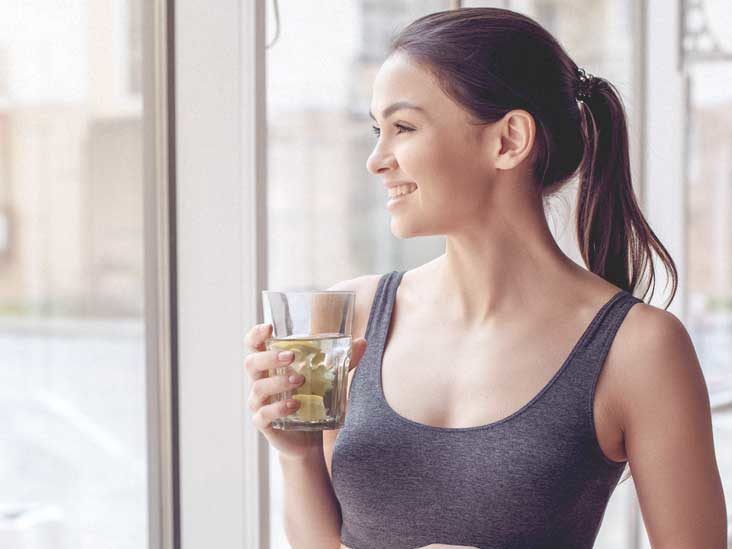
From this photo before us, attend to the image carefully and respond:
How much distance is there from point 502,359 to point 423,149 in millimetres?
338

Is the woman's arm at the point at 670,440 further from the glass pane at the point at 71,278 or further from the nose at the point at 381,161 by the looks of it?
the glass pane at the point at 71,278

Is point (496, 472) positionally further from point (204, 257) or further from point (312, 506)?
point (204, 257)

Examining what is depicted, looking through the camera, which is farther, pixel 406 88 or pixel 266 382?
pixel 406 88

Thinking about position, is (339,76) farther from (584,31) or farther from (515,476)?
(515,476)

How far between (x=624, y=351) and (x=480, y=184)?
31 centimetres

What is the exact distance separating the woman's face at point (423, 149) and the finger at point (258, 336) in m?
0.24

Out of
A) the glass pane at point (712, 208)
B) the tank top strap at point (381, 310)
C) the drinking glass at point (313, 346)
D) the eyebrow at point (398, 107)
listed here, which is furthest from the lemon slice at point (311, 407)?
the glass pane at point (712, 208)

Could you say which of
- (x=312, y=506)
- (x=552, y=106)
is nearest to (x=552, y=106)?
(x=552, y=106)

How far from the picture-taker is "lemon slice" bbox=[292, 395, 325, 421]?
112cm

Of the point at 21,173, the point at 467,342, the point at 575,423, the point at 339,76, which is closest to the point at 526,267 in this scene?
the point at 467,342

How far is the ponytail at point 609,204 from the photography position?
4.62 feet

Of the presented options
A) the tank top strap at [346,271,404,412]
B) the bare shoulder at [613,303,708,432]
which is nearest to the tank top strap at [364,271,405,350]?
the tank top strap at [346,271,404,412]

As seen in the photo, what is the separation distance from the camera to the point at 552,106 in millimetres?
1339

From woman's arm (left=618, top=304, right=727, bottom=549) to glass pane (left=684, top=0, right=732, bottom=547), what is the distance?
0.94 metres
